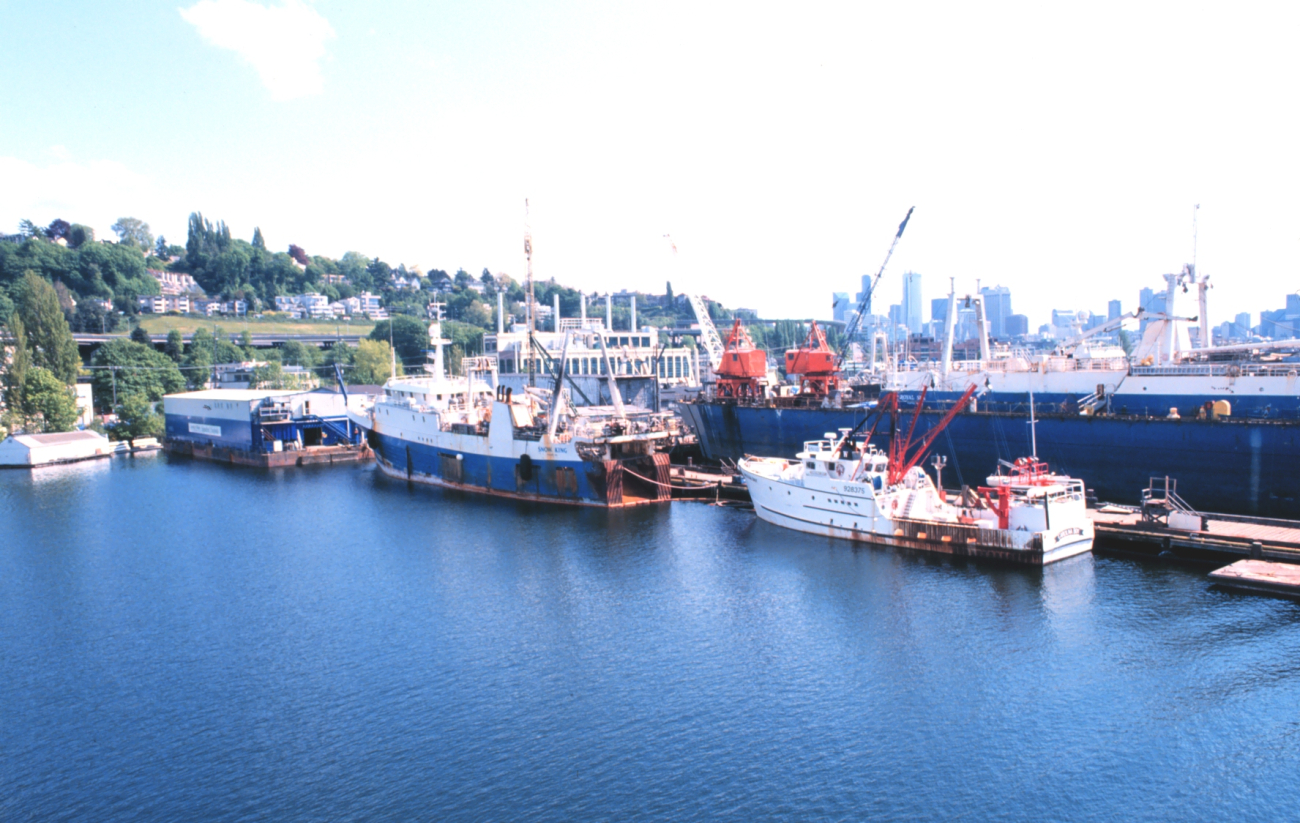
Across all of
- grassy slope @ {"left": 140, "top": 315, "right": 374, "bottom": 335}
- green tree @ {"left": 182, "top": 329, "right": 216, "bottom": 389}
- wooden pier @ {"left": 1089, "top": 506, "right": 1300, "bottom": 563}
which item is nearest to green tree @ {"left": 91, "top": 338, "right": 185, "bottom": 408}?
green tree @ {"left": 182, "top": 329, "right": 216, "bottom": 389}

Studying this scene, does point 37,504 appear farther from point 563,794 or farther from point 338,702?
point 563,794

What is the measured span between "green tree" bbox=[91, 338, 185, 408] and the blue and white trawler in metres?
48.5

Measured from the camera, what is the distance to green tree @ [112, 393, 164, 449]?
79438 millimetres

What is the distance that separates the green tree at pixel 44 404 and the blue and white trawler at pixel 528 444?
124 feet

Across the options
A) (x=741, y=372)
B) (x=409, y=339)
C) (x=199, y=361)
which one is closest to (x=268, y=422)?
(x=741, y=372)

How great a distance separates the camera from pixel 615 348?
102 m

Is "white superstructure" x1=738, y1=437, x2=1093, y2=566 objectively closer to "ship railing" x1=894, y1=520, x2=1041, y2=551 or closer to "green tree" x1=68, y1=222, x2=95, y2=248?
"ship railing" x1=894, y1=520, x2=1041, y2=551

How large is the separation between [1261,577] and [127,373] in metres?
97.9

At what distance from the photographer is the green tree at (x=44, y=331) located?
7919 centimetres

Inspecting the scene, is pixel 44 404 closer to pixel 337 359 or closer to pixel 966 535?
pixel 337 359

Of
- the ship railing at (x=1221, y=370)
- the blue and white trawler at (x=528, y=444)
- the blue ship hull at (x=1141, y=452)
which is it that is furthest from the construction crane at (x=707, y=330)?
the ship railing at (x=1221, y=370)

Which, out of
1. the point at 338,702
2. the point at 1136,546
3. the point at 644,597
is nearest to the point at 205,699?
the point at 338,702

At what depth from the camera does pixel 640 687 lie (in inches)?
837

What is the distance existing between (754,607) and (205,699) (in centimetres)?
1576
